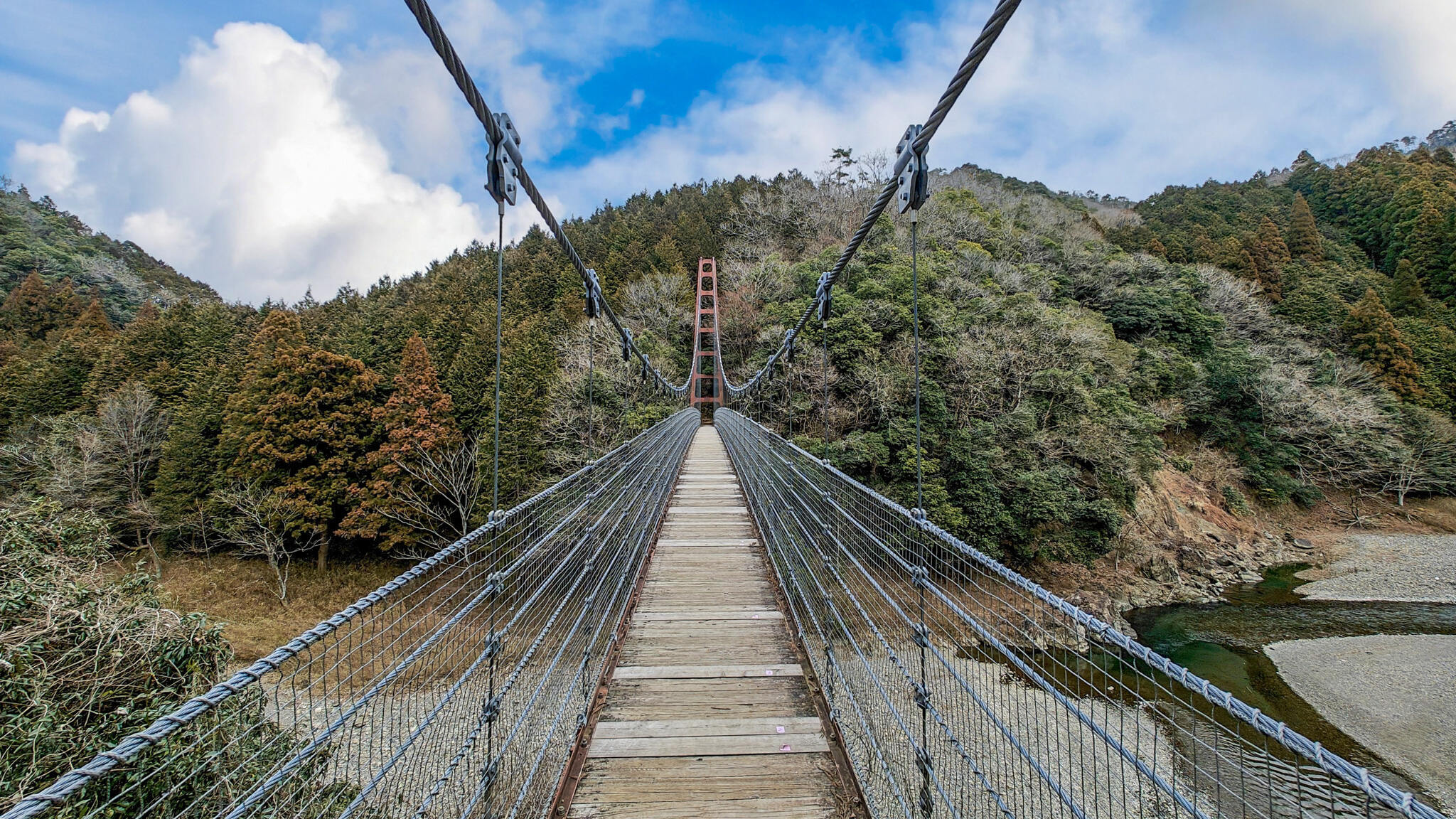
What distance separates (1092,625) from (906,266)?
39.0ft

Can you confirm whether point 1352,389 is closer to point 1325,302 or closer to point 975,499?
point 1325,302

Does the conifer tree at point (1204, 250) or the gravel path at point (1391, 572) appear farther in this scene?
the conifer tree at point (1204, 250)

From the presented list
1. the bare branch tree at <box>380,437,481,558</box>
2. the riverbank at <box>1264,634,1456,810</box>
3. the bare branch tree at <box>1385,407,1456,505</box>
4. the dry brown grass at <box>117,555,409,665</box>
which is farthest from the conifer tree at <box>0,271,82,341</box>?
the bare branch tree at <box>1385,407,1456,505</box>

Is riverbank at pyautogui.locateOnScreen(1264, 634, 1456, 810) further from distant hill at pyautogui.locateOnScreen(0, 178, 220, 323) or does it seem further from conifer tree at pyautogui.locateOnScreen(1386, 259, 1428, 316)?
distant hill at pyautogui.locateOnScreen(0, 178, 220, 323)

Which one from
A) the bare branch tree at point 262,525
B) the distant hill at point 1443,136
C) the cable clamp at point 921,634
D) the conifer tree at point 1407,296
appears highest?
the distant hill at point 1443,136

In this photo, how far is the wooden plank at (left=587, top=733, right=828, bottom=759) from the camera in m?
2.05

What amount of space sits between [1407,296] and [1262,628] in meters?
A: 17.6

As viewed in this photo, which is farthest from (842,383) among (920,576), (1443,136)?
(1443,136)

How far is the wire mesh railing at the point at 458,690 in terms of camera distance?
99 cm

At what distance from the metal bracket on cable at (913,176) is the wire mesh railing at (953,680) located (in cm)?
110

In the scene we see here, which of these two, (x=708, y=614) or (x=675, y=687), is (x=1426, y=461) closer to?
(x=708, y=614)

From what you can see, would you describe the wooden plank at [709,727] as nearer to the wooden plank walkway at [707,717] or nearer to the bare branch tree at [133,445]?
the wooden plank walkway at [707,717]

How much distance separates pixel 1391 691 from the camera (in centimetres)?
794

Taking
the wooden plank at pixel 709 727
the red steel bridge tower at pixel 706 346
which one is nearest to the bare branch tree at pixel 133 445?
the red steel bridge tower at pixel 706 346
